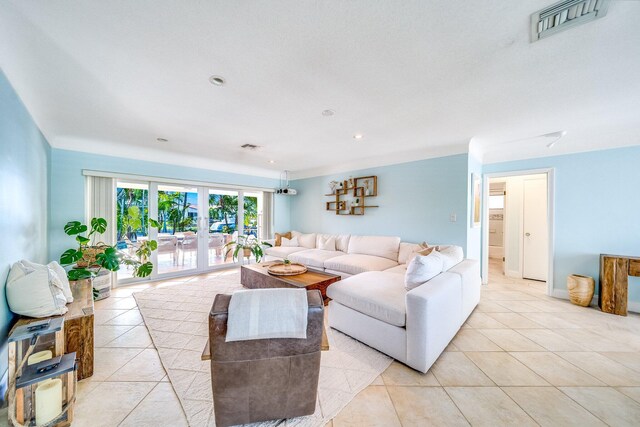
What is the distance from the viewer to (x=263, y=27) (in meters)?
1.35

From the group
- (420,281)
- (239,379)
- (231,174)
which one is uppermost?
(231,174)

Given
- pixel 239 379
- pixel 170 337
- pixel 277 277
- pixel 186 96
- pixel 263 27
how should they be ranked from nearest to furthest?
Answer: pixel 239 379 < pixel 263 27 < pixel 186 96 < pixel 170 337 < pixel 277 277

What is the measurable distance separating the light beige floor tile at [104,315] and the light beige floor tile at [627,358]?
5168mm

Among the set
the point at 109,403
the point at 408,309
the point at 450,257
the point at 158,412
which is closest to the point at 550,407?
the point at 408,309

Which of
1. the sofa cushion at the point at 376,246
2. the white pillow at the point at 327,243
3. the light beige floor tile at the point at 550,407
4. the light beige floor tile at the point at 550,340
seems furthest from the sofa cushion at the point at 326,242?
the light beige floor tile at the point at 550,407

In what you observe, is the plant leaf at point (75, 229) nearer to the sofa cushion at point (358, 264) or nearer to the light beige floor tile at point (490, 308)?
the sofa cushion at point (358, 264)

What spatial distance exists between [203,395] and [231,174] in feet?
14.6

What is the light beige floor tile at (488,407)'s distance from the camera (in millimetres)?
1422

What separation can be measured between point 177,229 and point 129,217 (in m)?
0.83

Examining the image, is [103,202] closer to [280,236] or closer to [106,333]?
[106,333]

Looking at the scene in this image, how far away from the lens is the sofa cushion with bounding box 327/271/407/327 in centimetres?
198

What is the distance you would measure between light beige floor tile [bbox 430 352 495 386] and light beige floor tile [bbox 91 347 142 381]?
2616 mm

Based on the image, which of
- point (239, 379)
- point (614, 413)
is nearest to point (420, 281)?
point (614, 413)

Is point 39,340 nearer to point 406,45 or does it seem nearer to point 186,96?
point 186,96
